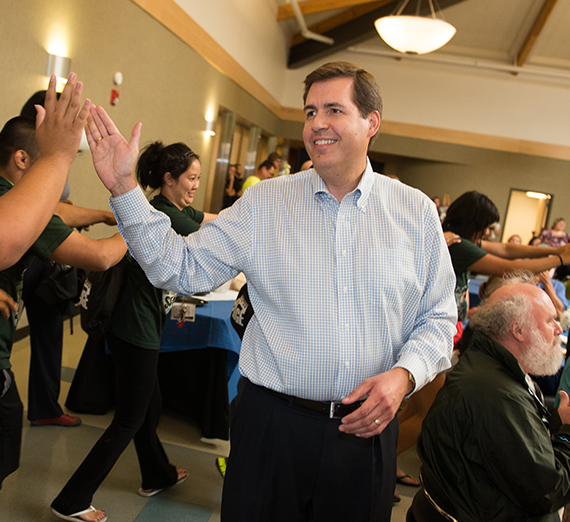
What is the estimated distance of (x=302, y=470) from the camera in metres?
1.39

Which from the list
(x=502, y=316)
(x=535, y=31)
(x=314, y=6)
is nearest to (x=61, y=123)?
(x=502, y=316)

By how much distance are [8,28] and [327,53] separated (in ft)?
34.9

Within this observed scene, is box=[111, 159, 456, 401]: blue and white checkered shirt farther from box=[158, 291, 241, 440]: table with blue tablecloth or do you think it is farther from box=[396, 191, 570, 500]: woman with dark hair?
box=[158, 291, 241, 440]: table with blue tablecloth

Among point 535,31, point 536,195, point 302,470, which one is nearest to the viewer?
point 302,470

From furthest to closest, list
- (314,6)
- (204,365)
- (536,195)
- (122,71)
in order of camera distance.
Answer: (536,195) → (314,6) → (122,71) → (204,365)

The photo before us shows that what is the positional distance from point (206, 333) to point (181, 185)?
0.96 metres

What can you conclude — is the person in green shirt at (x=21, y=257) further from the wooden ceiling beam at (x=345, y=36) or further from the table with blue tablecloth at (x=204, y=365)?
the wooden ceiling beam at (x=345, y=36)

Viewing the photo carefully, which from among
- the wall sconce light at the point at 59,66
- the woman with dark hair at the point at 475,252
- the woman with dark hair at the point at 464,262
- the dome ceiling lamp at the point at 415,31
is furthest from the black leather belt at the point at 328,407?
the dome ceiling lamp at the point at 415,31

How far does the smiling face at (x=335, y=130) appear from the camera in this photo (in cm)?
149

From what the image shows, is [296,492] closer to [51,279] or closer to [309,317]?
[309,317]

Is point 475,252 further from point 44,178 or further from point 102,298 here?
point 44,178

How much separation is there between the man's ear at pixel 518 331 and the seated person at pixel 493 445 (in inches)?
0.6

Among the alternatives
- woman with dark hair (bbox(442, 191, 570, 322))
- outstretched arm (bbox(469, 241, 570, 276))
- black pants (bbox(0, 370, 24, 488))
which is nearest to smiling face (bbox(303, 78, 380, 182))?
black pants (bbox(0, 370, 24, 488))

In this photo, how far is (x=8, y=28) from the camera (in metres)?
3.86
